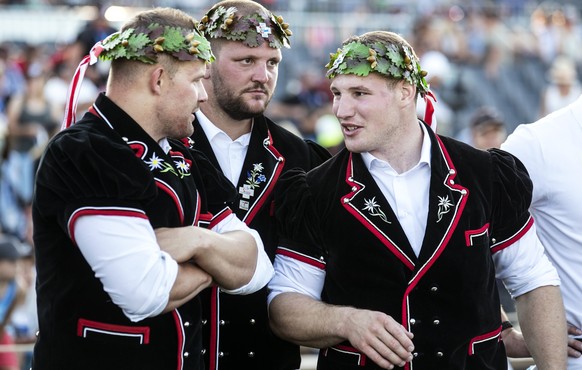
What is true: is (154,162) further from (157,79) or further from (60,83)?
(60,83)

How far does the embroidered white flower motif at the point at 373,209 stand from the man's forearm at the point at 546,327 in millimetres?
735

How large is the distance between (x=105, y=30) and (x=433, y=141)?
7.49 meters

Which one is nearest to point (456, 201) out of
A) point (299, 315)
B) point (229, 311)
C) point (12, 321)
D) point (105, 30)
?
point (299, 315)

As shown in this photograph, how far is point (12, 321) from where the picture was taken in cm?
757

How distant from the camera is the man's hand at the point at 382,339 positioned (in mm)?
3750

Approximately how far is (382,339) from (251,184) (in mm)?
1027

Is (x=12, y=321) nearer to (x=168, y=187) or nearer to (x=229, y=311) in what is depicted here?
(x=229, y=311)

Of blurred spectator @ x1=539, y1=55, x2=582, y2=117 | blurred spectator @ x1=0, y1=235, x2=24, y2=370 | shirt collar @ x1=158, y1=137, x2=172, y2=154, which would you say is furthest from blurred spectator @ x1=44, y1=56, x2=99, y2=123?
shirt collar @ x1=158, y1=137, x2=172, y2=154

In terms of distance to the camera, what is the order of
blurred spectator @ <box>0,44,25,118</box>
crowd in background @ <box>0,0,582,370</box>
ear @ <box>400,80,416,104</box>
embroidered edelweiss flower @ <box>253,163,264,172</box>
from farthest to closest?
blurred spectator @ <box>0,44,25,118</box> < crowd in background @ <box>0,0,582,370</box> < embroidered edelweiss flower @ <box>253,163,264,172</box> < ear @ <box>400,80,416,104</box>

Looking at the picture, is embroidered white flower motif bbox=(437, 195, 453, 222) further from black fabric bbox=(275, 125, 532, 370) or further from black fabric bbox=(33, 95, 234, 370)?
black fabric bbox=(33, 95, 234, 370)

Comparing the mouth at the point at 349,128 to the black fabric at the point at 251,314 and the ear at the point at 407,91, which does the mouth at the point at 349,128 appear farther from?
the black fabric at the point at 251,314

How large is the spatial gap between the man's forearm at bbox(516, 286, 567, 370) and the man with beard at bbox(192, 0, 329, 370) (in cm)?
101

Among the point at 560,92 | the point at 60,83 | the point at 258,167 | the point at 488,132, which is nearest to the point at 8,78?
the point at 60,83

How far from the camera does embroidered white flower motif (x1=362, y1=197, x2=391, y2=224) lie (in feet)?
13.0
